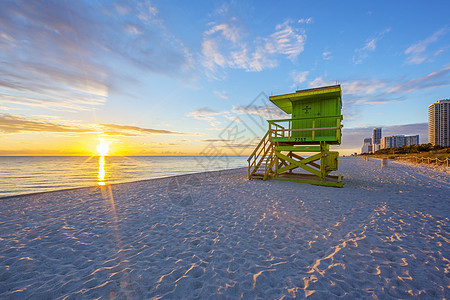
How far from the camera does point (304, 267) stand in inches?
127

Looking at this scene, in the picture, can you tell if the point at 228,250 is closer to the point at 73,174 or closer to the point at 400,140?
the point at 73,174

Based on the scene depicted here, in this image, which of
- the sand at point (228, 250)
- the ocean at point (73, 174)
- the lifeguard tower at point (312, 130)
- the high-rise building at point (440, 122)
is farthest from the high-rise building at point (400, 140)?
the sand at point (228, 250)

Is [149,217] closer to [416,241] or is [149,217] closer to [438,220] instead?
[416,241]

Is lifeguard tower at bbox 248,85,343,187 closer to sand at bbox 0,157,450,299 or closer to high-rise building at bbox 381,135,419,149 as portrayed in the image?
sand at bbox 0,157,450,299

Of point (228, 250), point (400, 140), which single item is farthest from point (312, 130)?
point (400, 140)

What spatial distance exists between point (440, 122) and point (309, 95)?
149m

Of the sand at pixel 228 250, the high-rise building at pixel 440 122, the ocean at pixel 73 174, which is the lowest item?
the ocean at pixel 73 174

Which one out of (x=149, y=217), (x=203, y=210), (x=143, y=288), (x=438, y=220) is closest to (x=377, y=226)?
(x=438, y=220)

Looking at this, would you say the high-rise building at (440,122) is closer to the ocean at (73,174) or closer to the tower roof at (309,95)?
the ocean at (73,174)

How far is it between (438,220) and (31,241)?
10.7m

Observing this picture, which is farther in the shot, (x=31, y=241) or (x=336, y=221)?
(x=336, y=221)

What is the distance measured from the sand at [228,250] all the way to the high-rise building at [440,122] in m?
146

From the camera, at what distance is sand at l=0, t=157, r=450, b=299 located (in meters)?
2.77

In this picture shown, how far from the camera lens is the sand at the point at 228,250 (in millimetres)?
2771
